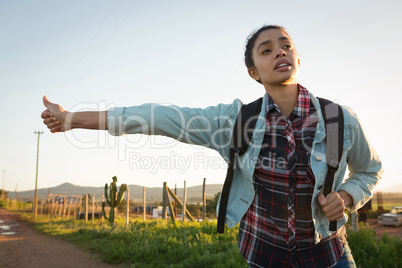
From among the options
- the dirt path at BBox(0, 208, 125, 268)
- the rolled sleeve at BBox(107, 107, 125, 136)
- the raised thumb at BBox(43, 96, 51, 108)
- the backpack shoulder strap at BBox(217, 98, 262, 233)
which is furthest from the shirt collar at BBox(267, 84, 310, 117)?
the dirt path at BBox(0, 208, 125, 268)

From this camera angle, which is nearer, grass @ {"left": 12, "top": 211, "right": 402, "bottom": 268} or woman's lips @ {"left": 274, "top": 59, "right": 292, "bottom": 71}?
woman's lips @ {"left": 274, "top": 59, "right": 292, "bottom": 71}

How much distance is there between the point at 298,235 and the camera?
1.53m

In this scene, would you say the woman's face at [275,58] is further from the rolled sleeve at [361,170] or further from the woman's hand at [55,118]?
the woman's hand at [55,118]

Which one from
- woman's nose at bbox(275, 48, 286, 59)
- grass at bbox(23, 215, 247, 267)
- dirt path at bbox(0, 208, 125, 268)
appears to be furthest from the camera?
dirt path at bbox(0, 208, 125, 268)

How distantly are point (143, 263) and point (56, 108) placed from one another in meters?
5.50

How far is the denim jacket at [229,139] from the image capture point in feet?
4.77

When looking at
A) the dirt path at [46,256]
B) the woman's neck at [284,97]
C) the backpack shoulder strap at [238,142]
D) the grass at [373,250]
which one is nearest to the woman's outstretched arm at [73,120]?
the backpack shoulder strap at [238,142]

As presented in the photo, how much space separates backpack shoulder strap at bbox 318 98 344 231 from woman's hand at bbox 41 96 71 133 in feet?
4.19

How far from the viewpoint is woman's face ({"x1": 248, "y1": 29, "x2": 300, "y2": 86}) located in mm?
1619

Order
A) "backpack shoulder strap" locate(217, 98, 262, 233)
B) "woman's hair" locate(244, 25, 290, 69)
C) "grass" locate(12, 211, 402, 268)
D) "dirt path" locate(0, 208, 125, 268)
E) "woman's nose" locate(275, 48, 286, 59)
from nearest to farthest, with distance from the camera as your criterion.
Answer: "backpack shoulder strap" locate(217, 98, 262, 233) → "woman's nose" locate(275, 48, 286, 59) → "woman's hair" locate(244, 25, 290, 69) → "grass" locate(12, 211, 402, 268) → "dirt path" locate(0, 208, 125, 268)

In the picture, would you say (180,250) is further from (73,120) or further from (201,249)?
(73,120)

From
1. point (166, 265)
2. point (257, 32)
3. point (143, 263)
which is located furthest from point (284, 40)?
point (143, 263)

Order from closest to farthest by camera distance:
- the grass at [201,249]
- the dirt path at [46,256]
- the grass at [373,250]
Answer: the grass at [373,250], the grass at [201,249], the dirt path at [46,256]

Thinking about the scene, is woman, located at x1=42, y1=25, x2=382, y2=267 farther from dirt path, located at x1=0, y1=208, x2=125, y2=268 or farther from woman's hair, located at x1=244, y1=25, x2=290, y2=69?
dirt path, located at x1=0, y1=208, x2=125, y2=268
